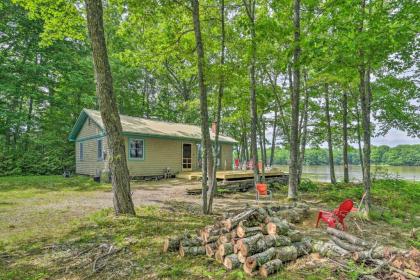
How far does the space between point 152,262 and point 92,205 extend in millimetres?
4650

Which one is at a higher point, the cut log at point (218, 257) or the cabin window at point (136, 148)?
the cabin window at point (136, 148)

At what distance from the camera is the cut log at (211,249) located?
3859 mm

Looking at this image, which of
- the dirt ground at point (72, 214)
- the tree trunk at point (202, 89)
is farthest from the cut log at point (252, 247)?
the tree trunk at point (202, 89)

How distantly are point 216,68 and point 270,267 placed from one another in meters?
4.74

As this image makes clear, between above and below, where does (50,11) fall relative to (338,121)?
above

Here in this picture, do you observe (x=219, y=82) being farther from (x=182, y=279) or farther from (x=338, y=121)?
(x=338, y=121)

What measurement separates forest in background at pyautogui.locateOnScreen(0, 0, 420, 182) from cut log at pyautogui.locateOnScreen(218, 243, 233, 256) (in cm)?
427

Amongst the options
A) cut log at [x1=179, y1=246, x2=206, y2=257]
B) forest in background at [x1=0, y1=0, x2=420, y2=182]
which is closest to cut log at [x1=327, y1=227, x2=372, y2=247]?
cut log at [x1=179, y1=246, x2=206, y2=257]

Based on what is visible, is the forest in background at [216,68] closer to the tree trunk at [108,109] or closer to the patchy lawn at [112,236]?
the tree trunk at [108,109]

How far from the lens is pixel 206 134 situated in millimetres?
6598

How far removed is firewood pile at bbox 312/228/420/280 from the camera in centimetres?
308

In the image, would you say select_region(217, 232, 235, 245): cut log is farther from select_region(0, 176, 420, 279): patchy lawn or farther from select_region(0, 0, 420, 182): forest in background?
select_region(0, 0, 420, 182): forest in background

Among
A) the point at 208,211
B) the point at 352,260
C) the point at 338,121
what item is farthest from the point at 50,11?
the point at 338,121

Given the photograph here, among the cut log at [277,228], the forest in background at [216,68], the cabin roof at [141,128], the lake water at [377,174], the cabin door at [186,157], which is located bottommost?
the lake water at [377,174]
